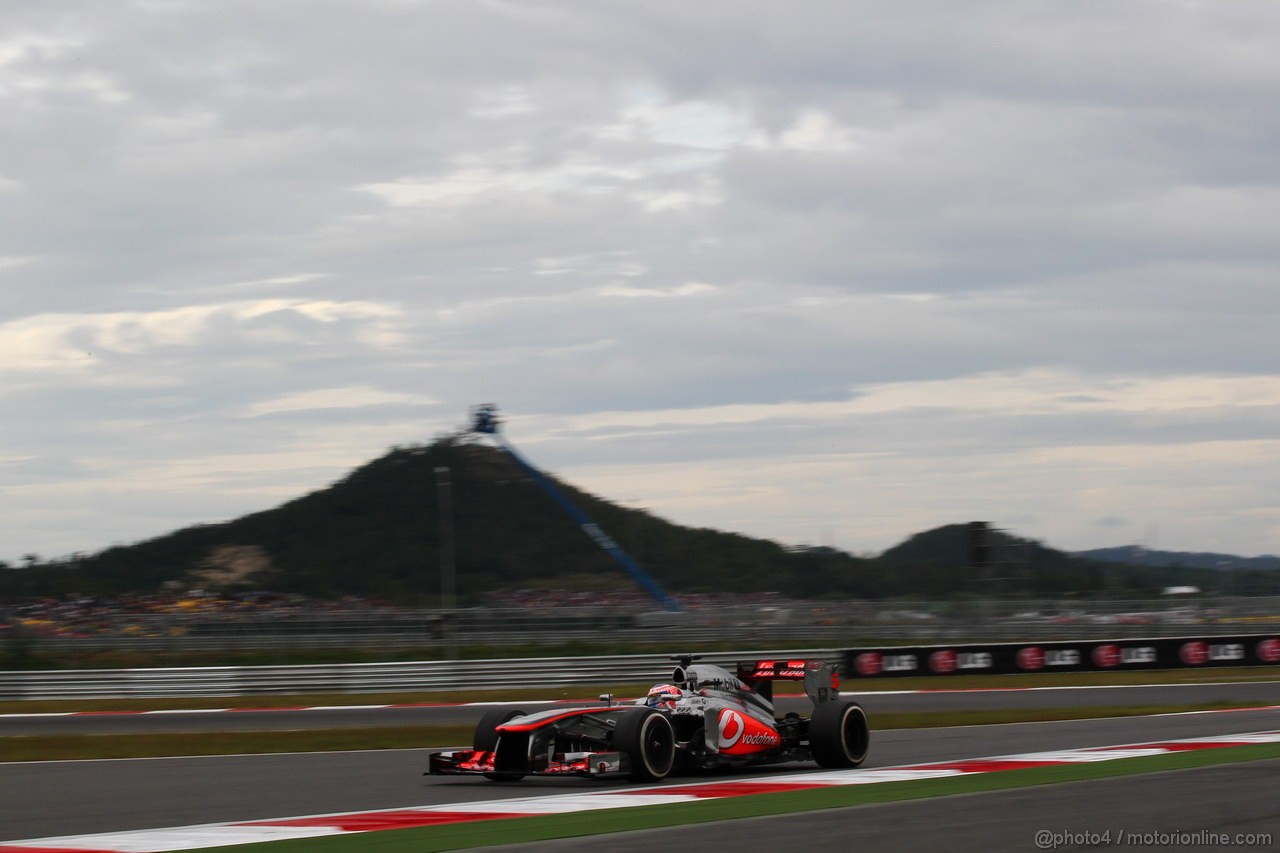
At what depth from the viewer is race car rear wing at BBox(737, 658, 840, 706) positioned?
13125 mm

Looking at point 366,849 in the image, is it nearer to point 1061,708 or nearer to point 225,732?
point 225,732

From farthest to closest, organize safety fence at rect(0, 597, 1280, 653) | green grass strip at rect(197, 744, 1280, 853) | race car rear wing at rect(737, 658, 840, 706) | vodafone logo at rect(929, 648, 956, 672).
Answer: safety fence at rect(0, 597, 1280, 653) → vodafone logo at rect(929, 648, 956, 672) → race car rear wing at rect(737, 658, 840, 706) → green grass strip at rect(197, 744, 1280, 853)

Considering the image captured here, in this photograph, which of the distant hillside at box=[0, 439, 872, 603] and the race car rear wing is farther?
the distant hillside at box=[0, 439, 872, 603]

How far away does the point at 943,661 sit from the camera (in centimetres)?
3244

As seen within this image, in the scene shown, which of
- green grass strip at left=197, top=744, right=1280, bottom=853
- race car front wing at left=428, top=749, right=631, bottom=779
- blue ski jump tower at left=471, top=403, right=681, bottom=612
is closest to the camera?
green grass strip at left=197, top=744, right=1280, bottom=853

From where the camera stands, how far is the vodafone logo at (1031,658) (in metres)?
32.2

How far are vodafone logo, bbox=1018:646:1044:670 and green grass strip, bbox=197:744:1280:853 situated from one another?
66.3 ft

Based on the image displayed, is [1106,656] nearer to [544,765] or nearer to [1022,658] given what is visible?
[1022,658]

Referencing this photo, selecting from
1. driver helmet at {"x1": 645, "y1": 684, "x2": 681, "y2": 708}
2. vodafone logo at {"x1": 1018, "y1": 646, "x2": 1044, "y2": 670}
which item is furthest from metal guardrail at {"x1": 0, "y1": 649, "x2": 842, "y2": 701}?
driver helmet at {"x1": 645, "y1": 684, "x2": 681, "y2": 708}

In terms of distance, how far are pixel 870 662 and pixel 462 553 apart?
2128 inches

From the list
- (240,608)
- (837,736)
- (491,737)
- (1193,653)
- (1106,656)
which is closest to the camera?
(491,737)

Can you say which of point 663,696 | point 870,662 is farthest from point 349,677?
point 663,696

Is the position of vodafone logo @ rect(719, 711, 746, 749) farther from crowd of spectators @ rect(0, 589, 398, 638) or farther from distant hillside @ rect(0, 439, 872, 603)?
distant hillside @ rect(0, 439, 872, 603)

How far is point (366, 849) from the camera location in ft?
25.4
